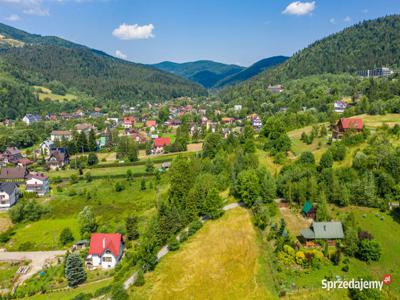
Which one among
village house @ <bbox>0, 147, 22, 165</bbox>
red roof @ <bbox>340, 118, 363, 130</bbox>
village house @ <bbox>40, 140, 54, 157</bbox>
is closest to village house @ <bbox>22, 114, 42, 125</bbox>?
village house @ <bbox>40, 140, 54, 157</bbox>

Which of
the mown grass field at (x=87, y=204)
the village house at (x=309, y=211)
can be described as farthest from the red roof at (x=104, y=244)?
the village house at (x=309, y=211)

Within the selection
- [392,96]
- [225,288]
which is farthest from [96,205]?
[392,96]

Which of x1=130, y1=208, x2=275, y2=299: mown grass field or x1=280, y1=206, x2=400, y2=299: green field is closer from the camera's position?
x1=280, y1=206, x2=400, y2=299: green field

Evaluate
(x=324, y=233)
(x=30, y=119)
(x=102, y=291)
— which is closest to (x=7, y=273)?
(x=102, y=291)

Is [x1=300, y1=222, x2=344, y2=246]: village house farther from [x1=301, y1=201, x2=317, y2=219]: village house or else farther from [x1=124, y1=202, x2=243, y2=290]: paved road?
[x1=124, y1=202, x2=243, y2=290]: paved road

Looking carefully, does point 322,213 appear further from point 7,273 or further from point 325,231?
point 7,273

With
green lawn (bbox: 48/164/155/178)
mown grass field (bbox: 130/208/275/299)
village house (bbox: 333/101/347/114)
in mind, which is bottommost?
mown grass field (bbox: 130/208/275/299)

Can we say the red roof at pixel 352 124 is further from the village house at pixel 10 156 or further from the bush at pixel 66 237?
the village house at pixel 10 156
